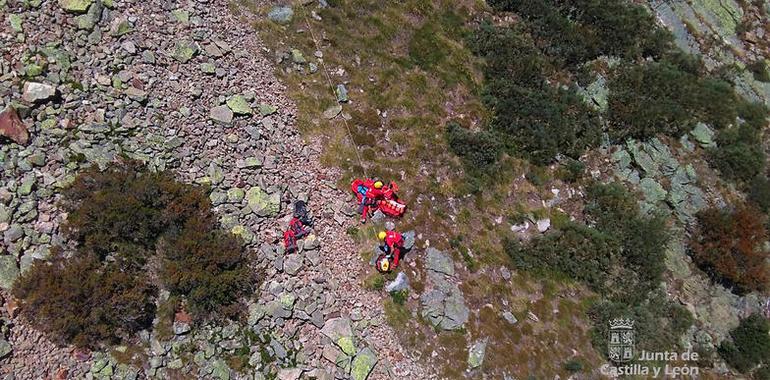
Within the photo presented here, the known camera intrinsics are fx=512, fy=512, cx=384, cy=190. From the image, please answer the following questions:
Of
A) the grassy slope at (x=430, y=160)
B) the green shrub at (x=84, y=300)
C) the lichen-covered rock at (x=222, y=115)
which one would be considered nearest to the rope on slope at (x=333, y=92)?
the grassy slope at (x=430, y=160)

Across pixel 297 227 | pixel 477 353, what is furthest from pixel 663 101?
pixel 297 227

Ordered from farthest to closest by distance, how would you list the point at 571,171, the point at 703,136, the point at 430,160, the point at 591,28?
the point at 591,28, the point at 703,136, the point at 571,171, the point at 430,160

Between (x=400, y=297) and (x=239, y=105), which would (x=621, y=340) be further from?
(x=239, y=105)

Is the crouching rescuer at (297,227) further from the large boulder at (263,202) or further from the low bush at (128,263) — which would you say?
the low bush at (128,263)

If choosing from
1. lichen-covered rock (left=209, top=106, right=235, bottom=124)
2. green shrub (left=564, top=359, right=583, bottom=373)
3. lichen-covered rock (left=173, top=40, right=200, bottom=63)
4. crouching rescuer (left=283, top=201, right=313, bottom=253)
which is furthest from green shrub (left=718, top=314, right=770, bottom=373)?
lichen-covered rock (left=173, top=40, right=200, bottom=63)

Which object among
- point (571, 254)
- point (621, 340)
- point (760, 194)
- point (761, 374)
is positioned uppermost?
point (760, 194)

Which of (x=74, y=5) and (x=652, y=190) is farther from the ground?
(x=74, y=5)

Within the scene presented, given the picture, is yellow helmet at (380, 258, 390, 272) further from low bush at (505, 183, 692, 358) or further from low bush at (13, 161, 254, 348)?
low bush at (505, 183, 692, 358)

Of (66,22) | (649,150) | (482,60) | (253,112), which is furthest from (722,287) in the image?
(66,22)
